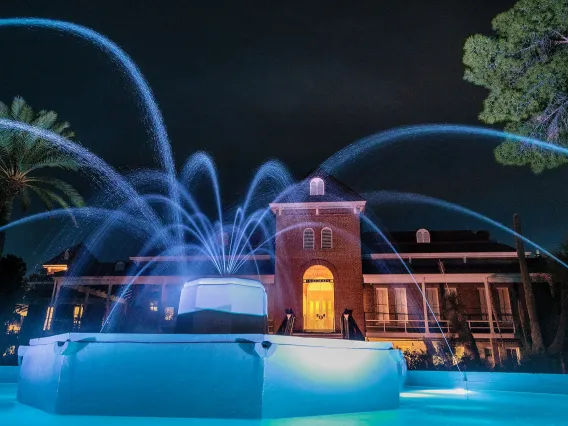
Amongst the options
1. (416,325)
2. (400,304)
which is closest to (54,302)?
(400,304)

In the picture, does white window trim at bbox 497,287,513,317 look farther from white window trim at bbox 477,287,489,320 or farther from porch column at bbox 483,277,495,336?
porch column at bbox 483,277,495,336

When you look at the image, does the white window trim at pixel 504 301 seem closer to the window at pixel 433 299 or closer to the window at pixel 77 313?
the window at pixel 433 299

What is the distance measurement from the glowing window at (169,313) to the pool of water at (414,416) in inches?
780

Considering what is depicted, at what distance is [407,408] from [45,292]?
35.8 metres

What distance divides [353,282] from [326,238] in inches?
139

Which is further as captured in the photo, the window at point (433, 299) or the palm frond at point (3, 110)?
the window at point (433, 299)

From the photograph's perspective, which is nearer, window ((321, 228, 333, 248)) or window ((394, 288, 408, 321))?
window ((394, 288, 408, 321))

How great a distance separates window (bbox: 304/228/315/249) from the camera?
28938 millimetres

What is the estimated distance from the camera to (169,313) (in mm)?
30031

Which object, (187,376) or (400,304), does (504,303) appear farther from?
(187,376)

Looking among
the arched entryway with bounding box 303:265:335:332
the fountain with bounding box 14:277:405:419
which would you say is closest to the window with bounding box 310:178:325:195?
the arched entryway with bounding box 303:265:335:332

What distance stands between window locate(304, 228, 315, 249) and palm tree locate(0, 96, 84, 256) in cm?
1447

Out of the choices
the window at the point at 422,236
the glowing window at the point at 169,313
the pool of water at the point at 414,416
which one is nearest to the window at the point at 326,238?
the window at the point at 422,236

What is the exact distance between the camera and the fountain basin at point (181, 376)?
643 centimetres
